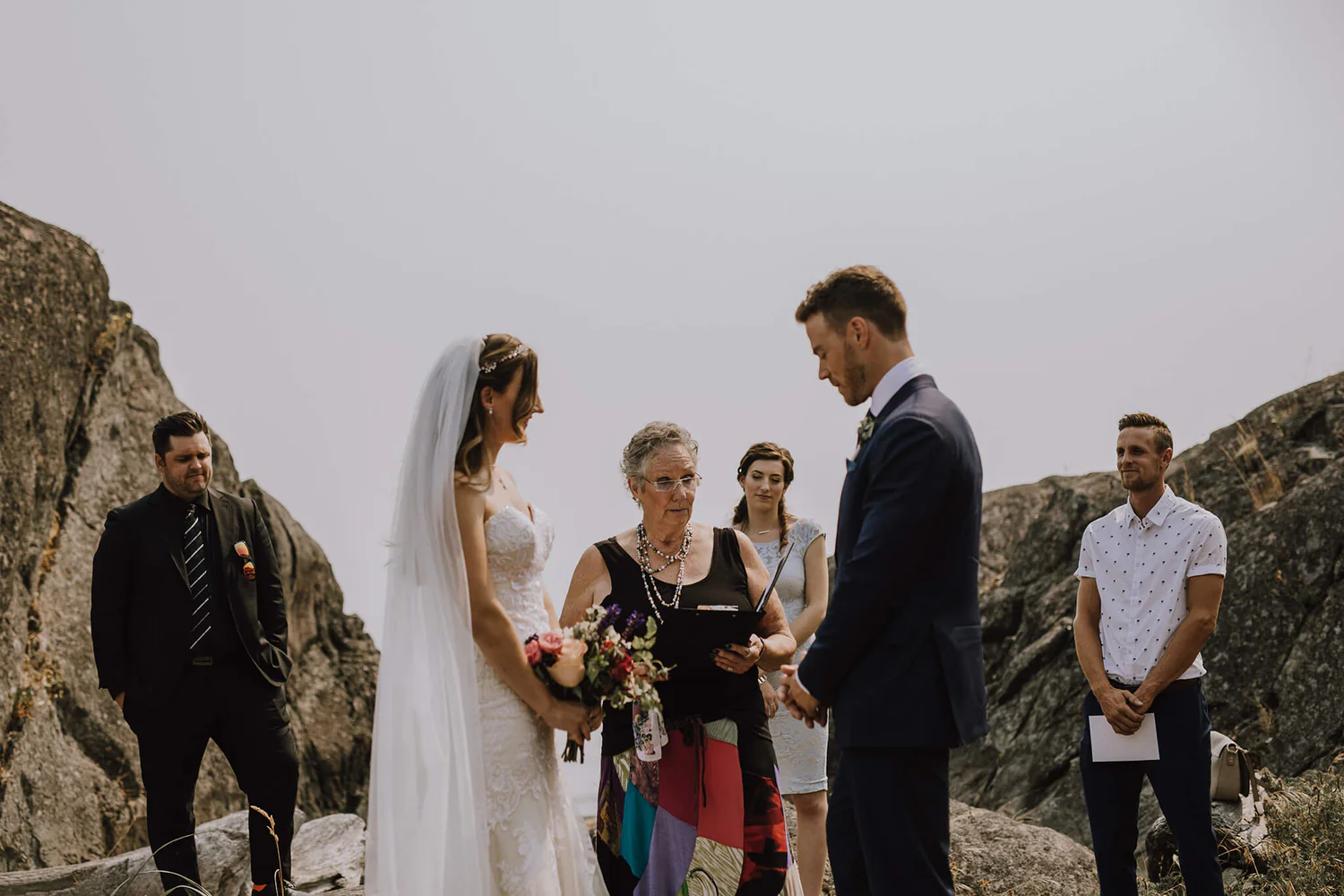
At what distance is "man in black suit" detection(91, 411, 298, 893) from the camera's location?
500 cm

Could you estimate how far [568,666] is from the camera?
3510mm

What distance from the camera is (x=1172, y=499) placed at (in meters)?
4.91

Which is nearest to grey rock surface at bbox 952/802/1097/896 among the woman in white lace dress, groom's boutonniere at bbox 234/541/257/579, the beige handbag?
the beige handbag

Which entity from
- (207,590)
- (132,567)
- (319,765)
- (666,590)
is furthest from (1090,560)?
(319,765)

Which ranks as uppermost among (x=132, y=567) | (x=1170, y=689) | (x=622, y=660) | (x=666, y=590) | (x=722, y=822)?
(x=132, y=567)

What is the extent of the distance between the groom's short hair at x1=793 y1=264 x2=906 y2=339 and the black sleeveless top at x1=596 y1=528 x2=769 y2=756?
1409 millimetres

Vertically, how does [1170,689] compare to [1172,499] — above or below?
below

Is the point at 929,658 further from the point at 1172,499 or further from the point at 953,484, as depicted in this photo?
the point at 1172,499

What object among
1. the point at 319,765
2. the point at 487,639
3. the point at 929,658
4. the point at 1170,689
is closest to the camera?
the point at 929,658

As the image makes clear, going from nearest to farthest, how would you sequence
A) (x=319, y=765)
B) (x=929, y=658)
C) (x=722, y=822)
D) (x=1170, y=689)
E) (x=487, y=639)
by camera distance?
1. (x=929, y=658)
2. (x=487, y=639)
3. (x=722, y=822)
4. (x=1170, y=689)
5. (x=319, y=765)

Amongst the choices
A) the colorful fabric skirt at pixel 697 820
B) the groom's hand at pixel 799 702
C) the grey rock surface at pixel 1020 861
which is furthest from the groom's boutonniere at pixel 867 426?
the grey rock surface at pixel 1020 861

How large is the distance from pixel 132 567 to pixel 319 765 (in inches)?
215

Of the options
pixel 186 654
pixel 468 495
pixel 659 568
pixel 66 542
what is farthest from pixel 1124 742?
pixel 66 542

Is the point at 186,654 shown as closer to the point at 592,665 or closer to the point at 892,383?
the point at 592,665
